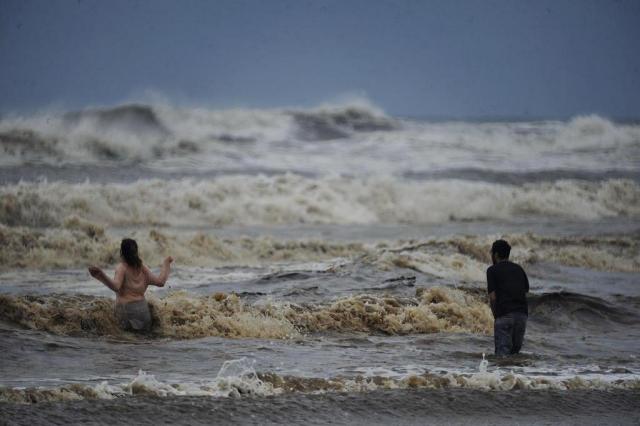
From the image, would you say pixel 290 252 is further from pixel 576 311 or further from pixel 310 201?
pixel 310 201

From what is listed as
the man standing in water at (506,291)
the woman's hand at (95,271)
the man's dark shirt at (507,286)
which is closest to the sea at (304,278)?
the man standing in water at (506,291)

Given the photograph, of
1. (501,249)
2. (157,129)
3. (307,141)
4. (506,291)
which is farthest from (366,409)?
(307,141)

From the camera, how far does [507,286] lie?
905 cm

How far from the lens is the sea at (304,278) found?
7.43m

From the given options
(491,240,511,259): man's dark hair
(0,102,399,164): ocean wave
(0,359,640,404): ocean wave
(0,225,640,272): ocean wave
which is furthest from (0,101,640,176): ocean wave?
(0,359,640,404): ocean wave

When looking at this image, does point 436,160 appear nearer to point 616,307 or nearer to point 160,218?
point 160,218

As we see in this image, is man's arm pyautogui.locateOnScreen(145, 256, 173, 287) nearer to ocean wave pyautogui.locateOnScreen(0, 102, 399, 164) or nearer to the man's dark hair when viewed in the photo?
the man's dark hair

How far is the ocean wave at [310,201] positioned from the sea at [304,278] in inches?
4.1

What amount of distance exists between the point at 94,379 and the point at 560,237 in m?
17.3

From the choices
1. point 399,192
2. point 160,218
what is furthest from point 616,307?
point 399,192

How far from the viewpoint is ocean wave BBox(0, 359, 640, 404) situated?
7.06 m

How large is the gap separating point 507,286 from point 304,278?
5801mm

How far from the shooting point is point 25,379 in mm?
7578

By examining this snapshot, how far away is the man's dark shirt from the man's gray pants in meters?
0.09
